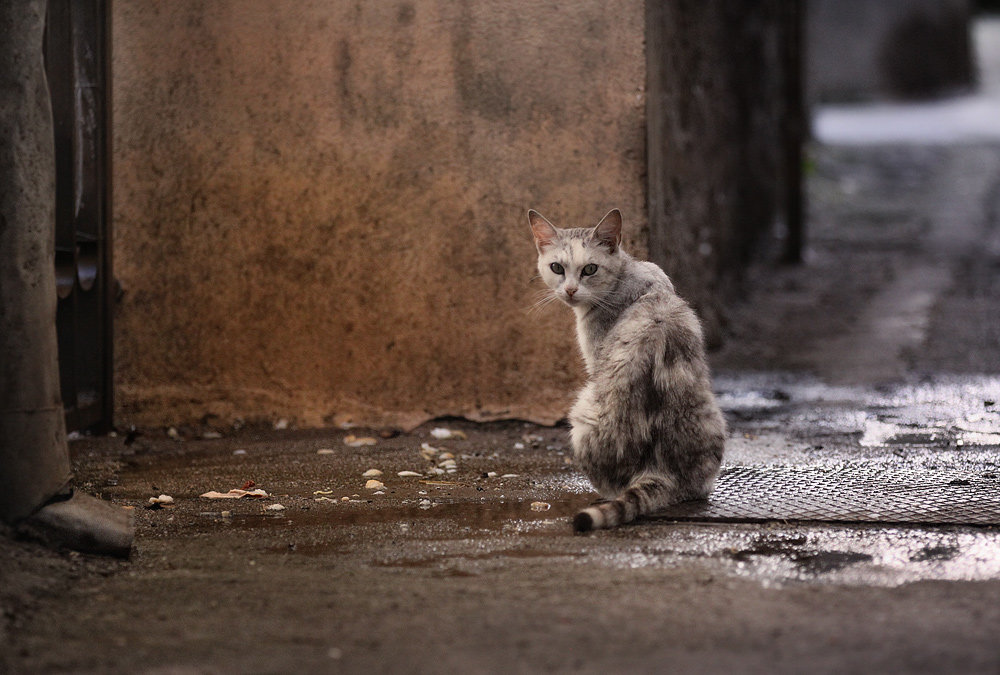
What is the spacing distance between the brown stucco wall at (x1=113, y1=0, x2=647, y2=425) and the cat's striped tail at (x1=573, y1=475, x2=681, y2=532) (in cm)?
178

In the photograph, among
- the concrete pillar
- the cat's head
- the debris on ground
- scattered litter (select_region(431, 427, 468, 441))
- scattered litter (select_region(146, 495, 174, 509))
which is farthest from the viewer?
scattered litter (select_region(431, 427, 468, 441))

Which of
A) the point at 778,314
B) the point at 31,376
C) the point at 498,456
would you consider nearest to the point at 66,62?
the point at 31,376

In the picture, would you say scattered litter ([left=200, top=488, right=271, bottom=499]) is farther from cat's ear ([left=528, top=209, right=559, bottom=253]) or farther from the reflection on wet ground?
cat's ear ([left=528, top=209, right=559, bottom=253])

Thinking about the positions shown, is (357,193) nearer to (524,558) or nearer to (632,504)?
(632,504)

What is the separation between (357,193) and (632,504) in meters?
2.72

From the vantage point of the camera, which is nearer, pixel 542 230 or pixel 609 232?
pixel 609 232

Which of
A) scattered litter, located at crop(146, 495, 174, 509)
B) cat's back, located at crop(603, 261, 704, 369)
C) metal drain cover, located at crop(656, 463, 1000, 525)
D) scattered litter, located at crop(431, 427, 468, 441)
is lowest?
scattered litter, located at crop(431, 427, 468, 441)

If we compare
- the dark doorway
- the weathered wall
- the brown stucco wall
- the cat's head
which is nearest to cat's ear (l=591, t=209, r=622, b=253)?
the cat's head

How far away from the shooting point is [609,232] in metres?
4.50

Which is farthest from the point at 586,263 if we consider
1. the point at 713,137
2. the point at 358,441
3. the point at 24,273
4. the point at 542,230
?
the point at 713,137

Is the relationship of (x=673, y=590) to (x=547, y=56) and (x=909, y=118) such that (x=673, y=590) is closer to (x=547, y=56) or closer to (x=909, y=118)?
(x=547, y=56)

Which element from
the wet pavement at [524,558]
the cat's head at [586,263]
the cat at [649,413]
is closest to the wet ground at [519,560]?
→ the wet pavement at [524,558]

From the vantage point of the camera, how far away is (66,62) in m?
5.30

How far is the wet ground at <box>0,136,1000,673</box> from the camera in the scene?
273 centimetres
